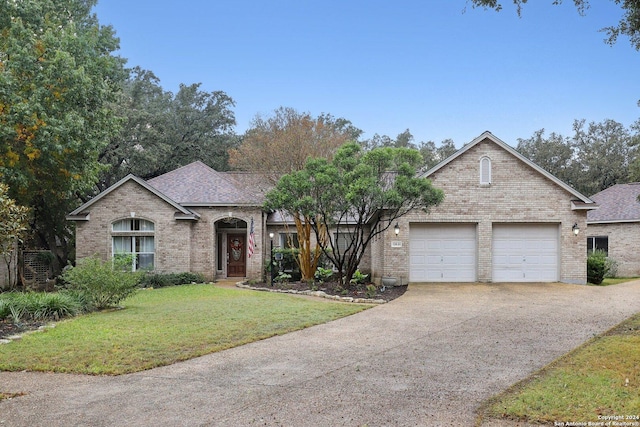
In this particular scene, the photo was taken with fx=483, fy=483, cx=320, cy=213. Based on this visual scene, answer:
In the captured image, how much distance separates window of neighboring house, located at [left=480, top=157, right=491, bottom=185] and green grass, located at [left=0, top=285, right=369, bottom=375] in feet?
27.8

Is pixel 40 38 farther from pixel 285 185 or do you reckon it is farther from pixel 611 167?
pixel 611 167

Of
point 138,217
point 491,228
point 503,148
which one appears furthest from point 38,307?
point 503,148

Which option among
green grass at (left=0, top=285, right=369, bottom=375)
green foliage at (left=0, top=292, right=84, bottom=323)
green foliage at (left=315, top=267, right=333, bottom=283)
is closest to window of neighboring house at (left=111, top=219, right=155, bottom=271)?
green grass at (left=0, top=285, right=369, bottom=375)

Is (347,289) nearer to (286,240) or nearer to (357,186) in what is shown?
(357,186)

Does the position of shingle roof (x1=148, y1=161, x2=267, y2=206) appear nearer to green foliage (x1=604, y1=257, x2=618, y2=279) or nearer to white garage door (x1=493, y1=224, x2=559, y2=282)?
white garage door (x1=493, y1=224, x2=559, y2=282)

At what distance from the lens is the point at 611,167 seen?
125ft

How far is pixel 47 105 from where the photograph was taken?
56.9ft

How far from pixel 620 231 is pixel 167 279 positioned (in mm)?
22047

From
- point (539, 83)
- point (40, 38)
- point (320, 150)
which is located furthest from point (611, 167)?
point (40, 38)

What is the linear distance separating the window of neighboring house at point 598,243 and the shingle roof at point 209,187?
17325 mm

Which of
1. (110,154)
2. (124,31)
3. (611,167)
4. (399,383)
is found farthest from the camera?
(611,167)

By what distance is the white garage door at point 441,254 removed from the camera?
19.0 meters

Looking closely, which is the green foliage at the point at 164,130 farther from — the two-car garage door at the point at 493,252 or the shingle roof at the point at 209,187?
the two-car garage door at the point at 493,252

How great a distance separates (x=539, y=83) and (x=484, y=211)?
17.2 ft
